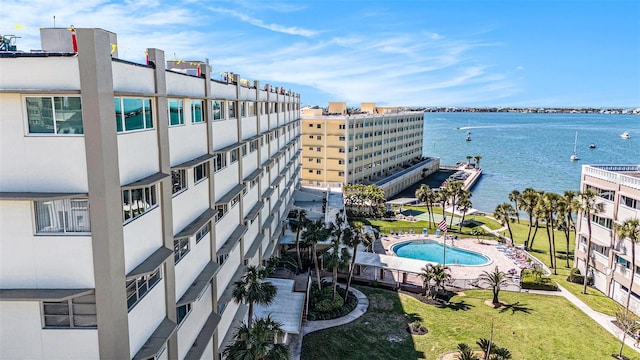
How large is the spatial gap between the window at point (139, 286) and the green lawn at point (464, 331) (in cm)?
1861

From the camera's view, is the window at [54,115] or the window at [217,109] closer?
the window at [54,115]

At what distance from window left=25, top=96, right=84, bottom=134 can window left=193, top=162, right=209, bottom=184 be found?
28.5 ft

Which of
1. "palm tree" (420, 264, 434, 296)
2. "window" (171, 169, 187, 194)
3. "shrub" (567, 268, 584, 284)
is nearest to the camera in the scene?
"window" (171, 169, 187, 194)

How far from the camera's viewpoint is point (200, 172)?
888 inches

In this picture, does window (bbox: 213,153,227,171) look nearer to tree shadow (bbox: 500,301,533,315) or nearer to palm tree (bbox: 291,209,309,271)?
palm tree (bbox: 291,209,309,271)

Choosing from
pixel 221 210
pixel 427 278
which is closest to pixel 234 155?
pixel 221 210

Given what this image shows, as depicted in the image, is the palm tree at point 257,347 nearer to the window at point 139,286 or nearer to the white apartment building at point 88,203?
the white apartment building at point 88,203

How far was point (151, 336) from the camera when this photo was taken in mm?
16281

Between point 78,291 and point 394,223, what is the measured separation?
210 ft

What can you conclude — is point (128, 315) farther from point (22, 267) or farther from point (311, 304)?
point (311, 304)

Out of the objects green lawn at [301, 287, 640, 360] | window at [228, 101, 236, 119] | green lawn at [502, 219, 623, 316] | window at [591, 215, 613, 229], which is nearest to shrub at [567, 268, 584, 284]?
green lawn at [502, 219, 623, 316]

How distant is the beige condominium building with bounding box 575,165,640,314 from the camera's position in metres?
42.2

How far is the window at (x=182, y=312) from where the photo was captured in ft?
64.1

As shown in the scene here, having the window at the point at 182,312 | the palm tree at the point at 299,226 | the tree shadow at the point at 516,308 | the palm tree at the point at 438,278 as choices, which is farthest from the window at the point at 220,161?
the tree shadow at the point at 516,308
